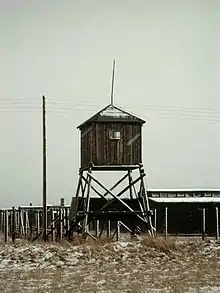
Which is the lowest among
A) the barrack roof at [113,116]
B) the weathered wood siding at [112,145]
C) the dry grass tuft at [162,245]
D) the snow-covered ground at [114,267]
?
the snow-covered ground at [114,267]

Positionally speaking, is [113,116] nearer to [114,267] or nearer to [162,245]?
[162,245]

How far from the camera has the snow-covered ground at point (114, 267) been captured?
45.1 feet

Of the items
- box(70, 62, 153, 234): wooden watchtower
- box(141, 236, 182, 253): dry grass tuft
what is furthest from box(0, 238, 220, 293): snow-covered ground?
box(70, 62, 153, 234): wooden watchtower

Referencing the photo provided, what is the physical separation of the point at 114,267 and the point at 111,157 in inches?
391

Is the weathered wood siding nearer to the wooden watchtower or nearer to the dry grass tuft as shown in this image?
the wooden watchtower

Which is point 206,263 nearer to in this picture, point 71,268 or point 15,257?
point 71,268

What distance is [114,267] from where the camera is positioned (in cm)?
1711

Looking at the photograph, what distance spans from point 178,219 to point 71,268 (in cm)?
2363

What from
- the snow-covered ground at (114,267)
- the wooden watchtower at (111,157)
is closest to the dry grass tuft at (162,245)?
the snow-covered ground at (114,267)

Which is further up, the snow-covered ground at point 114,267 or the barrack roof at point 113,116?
the barrack roof at point 113,116

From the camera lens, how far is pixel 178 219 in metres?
40.0

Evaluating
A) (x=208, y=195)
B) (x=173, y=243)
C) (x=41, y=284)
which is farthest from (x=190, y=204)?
(x=41, y=284)

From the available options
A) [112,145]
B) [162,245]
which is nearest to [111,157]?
[112,145]

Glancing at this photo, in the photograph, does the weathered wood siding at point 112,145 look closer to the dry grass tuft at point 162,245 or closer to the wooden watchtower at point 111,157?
the wooden watchtower at point 111,157
